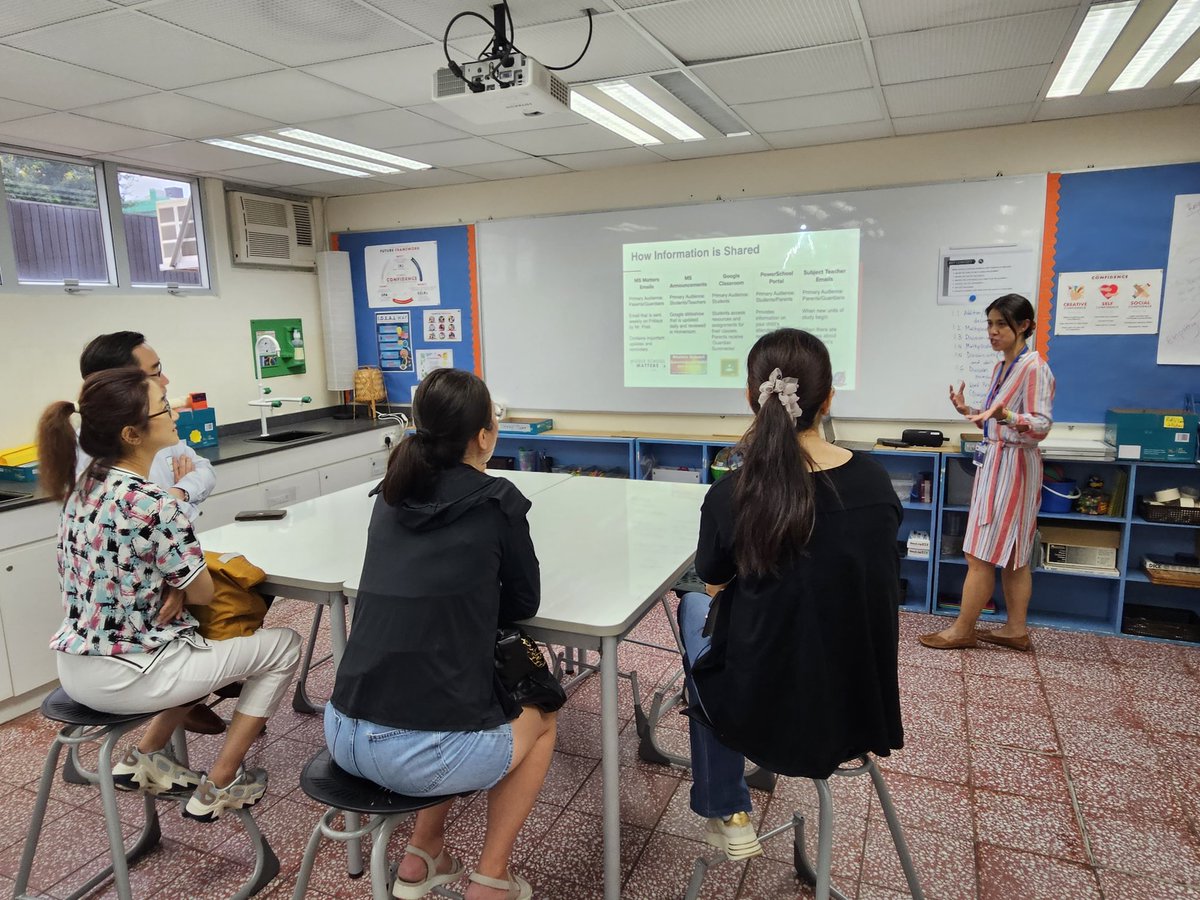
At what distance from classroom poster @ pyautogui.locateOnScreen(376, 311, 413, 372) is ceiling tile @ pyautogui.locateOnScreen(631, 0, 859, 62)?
3288 millimetres

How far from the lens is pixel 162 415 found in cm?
197

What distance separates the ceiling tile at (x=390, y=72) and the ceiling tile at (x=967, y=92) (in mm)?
A: 1914

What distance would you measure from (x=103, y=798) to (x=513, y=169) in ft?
12.8

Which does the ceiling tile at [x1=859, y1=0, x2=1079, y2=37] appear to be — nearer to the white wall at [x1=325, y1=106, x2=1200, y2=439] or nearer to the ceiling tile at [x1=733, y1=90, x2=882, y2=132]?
the ceiling tile at [x1=733, y1=90, x2=882, y2=132]

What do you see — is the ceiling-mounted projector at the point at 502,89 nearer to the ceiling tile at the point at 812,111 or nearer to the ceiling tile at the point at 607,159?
the ceiling tile at the point at 812,111

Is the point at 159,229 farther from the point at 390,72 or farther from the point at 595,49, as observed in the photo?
the point at 595,49

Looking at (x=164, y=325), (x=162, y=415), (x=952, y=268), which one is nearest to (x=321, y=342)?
(x=164, y=325)

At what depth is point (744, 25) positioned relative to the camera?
2477mm

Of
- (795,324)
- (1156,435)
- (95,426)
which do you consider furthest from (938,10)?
(95,426)

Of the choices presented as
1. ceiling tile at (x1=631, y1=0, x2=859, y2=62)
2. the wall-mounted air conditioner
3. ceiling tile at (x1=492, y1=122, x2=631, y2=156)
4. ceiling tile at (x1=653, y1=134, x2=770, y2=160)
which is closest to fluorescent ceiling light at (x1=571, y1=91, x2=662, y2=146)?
ceiling tile at (x1=492, y1=122, x2=631, y2=156)

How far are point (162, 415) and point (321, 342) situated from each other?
3.84 meters

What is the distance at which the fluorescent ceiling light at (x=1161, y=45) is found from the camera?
2441mm

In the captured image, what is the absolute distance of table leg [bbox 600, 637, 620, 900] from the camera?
5.69ft

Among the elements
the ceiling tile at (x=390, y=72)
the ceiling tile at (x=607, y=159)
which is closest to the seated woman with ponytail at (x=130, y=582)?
the ceiling tile at (x=390, y=72)
